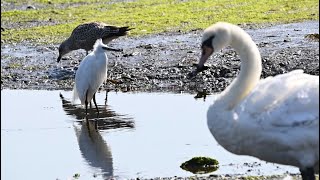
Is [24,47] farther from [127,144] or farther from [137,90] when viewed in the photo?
[127,144]

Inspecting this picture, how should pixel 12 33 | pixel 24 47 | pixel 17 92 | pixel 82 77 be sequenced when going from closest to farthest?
1. pixel 82 77
2. pixel 17 92
3. pixel 24 47
4. pixel 12 33

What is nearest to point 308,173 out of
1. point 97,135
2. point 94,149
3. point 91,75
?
point 94,149

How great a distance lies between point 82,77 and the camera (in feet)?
53.1

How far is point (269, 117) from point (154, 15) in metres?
21.6

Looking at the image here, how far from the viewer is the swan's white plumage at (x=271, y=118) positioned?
299 inches

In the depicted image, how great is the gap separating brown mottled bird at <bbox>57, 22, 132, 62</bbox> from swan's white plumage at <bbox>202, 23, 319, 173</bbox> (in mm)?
13437

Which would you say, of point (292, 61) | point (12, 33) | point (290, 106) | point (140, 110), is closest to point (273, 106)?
point (290, 106)

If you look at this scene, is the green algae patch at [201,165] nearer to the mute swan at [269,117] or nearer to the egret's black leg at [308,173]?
the mute swan at [269,117]

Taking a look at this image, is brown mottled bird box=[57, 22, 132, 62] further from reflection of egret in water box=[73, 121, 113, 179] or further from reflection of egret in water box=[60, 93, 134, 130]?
reflection of egret in water box=[73, 121, 113, 179]

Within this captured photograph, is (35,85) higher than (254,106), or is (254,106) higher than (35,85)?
(254,106)

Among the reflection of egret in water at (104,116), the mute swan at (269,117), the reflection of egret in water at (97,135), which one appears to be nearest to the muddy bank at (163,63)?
the reflection of egret in water at (104,116)

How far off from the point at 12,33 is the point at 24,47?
10.3 feet

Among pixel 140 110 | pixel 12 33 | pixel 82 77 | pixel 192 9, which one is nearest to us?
pixel 140 110

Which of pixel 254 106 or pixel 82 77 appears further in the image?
pixel 82 77
